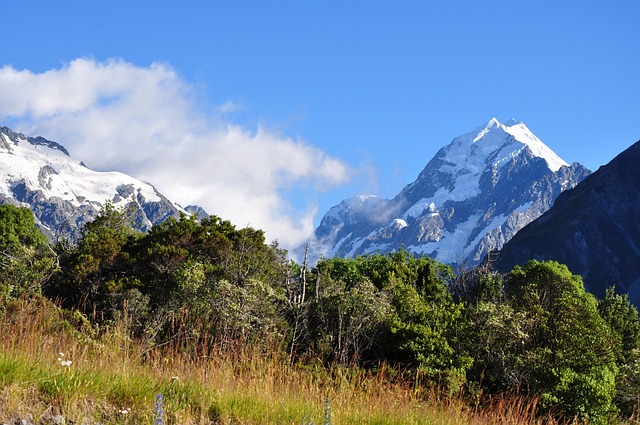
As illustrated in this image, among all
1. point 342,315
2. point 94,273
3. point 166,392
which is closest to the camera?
point 166,392

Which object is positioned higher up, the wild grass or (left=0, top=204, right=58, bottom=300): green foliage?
(left=0, top=204, right=58, bottom=300): green foliage

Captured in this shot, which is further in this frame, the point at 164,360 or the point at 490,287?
the point at 490,287

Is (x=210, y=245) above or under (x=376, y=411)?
above

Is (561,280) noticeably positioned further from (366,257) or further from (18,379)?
(18,379)

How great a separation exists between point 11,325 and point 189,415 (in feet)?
10.8

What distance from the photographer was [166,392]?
5.77 meters

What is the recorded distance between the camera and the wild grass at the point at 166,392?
5.25 meters

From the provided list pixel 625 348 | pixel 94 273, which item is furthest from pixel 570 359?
pixel 94 273

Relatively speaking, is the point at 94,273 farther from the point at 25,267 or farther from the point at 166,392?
the point at 166,392

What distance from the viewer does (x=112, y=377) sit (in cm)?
575

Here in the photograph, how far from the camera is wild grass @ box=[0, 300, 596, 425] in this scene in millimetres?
5248

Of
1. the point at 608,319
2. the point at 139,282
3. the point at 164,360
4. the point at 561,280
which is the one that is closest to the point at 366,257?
the point at 561,280

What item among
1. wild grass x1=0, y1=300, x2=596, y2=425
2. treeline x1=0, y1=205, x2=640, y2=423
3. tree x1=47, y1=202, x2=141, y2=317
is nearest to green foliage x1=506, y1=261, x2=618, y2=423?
treeline x1=0, y1=205, x2=640, y2=423

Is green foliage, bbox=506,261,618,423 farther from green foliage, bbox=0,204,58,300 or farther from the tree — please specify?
the tree
